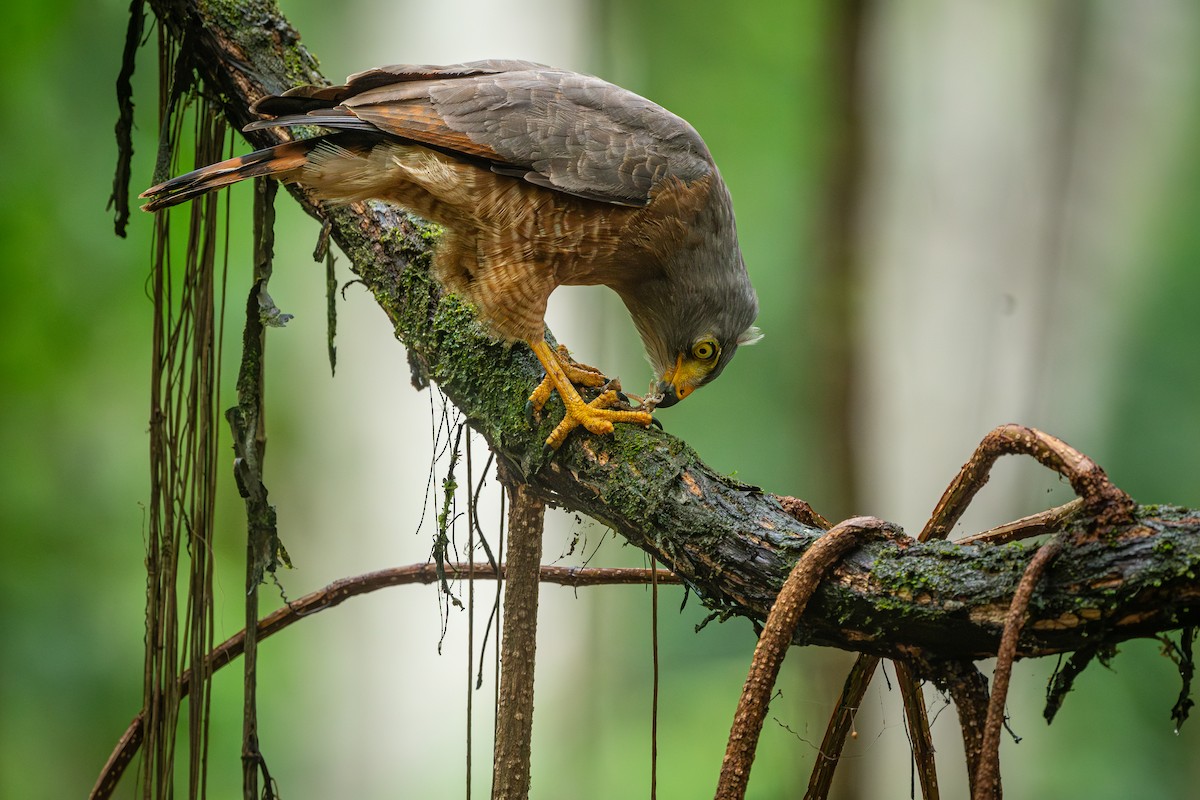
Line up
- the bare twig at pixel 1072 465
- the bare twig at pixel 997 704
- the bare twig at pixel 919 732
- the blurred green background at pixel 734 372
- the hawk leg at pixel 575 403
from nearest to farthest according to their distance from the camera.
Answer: the bare twig at pixel 997 704 → the bare twig at pixel 1072 465 → the bare twig at pixel 919 732 → the hawk leg at pixel 575 403 → the blurred green background at pixel 734 372

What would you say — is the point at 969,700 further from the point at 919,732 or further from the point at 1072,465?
the point at 1072,465

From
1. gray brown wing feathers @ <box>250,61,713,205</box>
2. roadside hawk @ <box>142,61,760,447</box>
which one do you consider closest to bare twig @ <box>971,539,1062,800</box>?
roadside hawk @ <box>142,61,760,447</box>

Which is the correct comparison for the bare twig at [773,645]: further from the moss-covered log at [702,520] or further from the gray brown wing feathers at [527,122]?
the gray brown wing feathers at [527,122]

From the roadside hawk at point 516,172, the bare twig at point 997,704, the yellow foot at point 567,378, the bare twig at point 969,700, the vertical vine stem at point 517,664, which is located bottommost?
the vertical vine stem at point 517,664

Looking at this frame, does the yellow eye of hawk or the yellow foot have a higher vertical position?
the yellow eye of hawk

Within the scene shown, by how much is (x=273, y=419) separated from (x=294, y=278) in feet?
2.72

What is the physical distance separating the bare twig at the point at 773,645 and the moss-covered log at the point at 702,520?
6cm

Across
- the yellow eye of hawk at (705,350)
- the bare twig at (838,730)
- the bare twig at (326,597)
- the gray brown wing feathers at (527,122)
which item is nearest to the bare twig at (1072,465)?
the bare twig at (838,730)

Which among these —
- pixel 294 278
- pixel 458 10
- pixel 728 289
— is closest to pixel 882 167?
pixel 458 10

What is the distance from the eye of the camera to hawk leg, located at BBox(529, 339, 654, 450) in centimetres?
165

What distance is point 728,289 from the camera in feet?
7.24

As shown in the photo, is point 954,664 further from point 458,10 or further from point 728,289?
point 458,10

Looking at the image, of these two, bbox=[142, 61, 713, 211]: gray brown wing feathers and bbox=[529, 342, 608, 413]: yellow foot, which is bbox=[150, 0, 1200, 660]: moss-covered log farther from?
bbox=[142, 61, 713, 211]: gray brown wing feathers

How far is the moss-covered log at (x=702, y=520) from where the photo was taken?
38.3 inches
